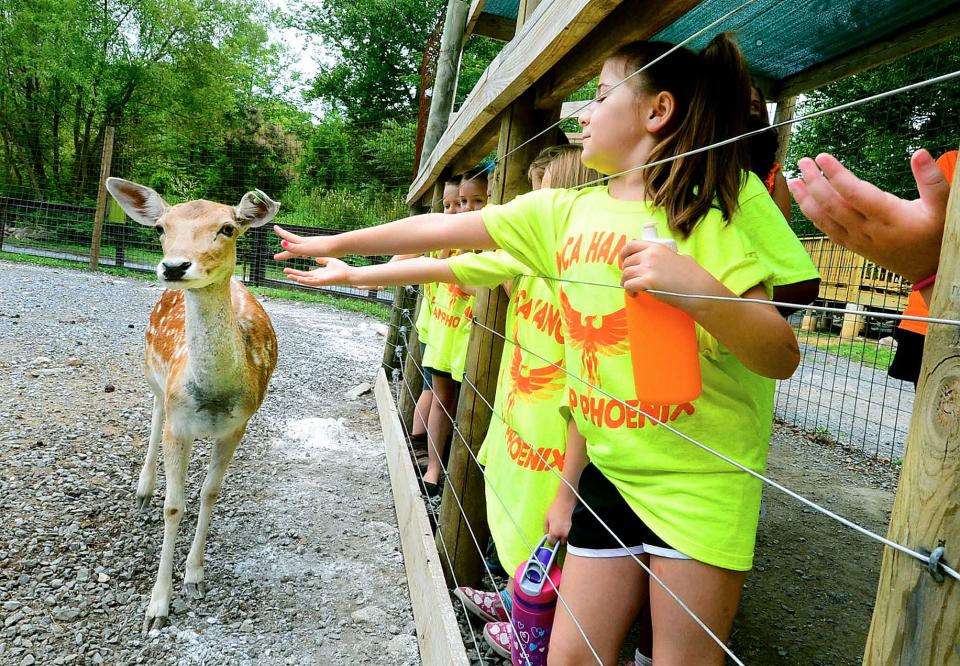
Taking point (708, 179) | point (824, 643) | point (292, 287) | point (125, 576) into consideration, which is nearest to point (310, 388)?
point (125, 576)

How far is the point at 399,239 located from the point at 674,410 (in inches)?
27.9

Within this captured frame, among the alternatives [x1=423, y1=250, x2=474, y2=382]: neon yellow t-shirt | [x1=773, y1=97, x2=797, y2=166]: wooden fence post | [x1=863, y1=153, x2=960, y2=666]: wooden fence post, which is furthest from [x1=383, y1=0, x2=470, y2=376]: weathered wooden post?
[x1=863, y1=153, x2=960, y2=666]: wooden fence post

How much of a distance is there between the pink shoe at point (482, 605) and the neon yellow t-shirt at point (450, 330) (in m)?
1.10

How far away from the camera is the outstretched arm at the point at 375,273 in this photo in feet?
4.99

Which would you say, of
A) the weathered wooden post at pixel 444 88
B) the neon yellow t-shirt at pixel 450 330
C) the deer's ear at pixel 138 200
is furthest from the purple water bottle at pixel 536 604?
the weathered wooden post at pixel 444 88

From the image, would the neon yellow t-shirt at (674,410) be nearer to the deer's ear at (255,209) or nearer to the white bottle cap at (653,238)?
the white bottle cap at (653,238)

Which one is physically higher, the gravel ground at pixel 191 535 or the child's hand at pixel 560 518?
the child's hand at pixel 560 518

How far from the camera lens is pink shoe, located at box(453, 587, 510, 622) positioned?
2.24 meters

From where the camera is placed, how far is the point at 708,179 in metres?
1.22

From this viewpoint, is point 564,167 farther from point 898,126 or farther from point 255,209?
point 898,126

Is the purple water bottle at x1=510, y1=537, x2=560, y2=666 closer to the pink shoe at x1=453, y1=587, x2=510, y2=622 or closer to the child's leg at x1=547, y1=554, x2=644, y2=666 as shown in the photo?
the child's leg at x1=547, y1=554, x2=644, y2=666

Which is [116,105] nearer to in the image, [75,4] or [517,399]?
[75,4]

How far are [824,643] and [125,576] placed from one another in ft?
9.08

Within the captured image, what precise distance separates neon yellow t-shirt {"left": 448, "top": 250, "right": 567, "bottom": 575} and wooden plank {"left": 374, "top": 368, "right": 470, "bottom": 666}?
28 centimetres
